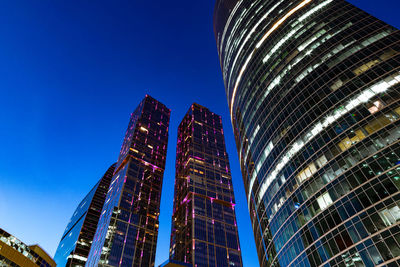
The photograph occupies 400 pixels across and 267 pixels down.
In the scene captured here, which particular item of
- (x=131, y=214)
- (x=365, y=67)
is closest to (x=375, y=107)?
(x=365, y=67)

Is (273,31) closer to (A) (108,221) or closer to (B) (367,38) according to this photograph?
(B) (367,38)

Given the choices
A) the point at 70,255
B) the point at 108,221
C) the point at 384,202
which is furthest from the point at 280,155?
the point at 70,255

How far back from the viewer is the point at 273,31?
87.2 metres

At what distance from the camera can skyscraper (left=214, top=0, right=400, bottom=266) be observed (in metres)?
40.9

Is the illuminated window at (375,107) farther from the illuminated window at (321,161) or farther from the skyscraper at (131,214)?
the skyscraper at (131,214)

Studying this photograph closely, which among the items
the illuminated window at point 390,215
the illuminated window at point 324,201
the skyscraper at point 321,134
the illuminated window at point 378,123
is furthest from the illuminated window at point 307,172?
the illuminated window at point 390,215

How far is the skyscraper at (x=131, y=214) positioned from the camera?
13425cm

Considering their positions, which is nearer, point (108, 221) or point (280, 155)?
point (280, 155)

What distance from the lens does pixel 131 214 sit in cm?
15312

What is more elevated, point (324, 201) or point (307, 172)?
point (307, 172)

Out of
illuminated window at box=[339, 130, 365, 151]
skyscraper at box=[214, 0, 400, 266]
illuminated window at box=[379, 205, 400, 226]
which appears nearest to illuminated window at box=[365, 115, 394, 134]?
skyscraper at box=[214, 0, 400, 266]

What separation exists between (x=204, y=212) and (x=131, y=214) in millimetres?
38373

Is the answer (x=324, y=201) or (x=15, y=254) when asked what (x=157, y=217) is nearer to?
(x=15, y=254)

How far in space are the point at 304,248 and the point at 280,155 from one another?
20.7 meters
